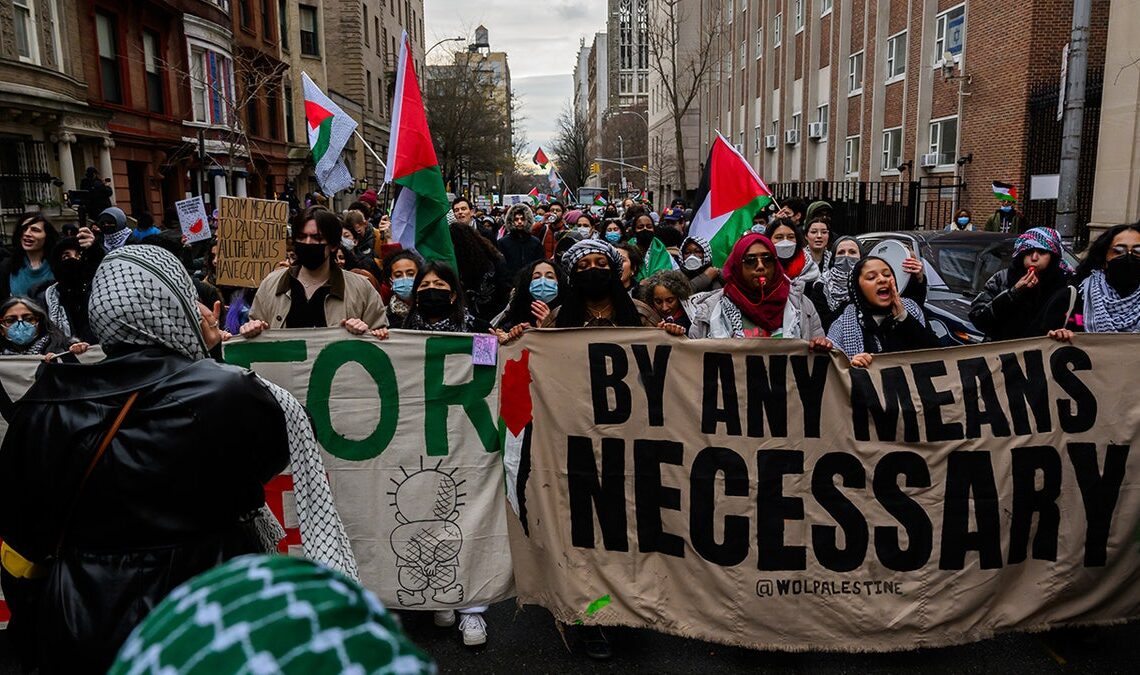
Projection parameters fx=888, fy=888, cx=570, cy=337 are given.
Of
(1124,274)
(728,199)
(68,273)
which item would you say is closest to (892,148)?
(728,199)

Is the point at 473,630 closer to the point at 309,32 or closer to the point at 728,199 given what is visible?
the point at 728,199

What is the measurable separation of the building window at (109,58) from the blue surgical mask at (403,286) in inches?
770

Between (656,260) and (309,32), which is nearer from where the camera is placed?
(656,260)

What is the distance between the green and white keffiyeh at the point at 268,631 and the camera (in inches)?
39.0

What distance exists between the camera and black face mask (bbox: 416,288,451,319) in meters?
5.03

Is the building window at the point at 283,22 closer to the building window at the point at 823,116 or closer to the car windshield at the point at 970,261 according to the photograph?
the building window at the point at 823,116

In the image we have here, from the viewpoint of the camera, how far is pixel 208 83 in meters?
26.3

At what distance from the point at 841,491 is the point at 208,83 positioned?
1049 inches

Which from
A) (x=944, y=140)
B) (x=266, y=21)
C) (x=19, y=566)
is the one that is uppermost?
(x=266, y=21)

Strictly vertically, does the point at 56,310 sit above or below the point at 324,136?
below

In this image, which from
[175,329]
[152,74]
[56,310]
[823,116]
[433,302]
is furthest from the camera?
[823,116]

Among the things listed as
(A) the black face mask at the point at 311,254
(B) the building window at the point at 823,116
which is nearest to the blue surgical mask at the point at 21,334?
(A) the black face mask at the point at 311,254

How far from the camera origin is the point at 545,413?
4.21m

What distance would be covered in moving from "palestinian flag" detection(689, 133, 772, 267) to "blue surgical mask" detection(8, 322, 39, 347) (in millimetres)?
5287
